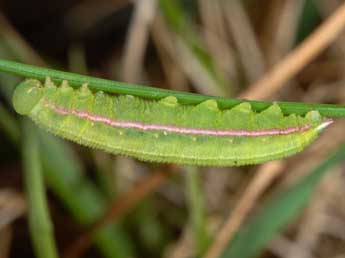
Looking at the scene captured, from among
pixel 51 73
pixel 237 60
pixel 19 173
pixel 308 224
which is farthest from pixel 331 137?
pixel 51 73

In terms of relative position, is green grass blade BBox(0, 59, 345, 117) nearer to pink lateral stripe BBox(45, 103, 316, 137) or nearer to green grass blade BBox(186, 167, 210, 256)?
pink lateral stripe BBox(45, 103, 316, 137)

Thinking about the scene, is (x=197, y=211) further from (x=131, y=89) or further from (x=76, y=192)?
(x=131, y=89)

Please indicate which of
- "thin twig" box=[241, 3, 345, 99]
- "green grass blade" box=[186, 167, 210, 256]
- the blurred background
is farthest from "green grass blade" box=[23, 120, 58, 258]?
"thin twig" box=[241, 3, 345, 99]

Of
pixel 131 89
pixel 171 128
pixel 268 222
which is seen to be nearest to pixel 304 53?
pixel 268 222

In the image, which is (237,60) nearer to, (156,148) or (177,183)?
(177,183)

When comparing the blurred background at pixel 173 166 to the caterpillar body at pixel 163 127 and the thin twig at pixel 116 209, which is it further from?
the caterpillar body at pixel 163 127

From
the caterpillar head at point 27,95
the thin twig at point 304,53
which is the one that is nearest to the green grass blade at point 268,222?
the thin twig at point 304,53
